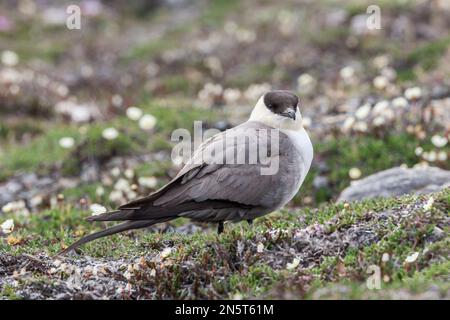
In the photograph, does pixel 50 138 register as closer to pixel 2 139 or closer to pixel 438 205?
pixel 2 139

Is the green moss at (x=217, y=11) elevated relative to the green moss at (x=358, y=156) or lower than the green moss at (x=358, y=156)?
elevated

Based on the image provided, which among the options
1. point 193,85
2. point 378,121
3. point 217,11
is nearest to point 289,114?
point 378,121

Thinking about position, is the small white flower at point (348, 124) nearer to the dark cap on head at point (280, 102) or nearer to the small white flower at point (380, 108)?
the small white flower at point (380, 108)

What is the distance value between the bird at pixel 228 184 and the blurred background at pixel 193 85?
220cm

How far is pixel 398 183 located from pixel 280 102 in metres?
2.10

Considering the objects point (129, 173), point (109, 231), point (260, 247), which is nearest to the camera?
point (260, 247)

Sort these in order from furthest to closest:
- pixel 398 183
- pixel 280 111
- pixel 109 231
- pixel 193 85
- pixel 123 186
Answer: pixel 193 85 < pixel 123 186 < pixel 398 183 < pixel 280 111 < pixel 109 231

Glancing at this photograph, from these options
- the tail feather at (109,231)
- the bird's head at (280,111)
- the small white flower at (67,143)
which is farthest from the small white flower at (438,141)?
the small white flower at (67,143)

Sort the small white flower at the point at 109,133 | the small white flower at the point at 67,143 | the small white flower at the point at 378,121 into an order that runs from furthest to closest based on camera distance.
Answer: the small white flower at the point at 67,143 → the small white flower at the point at 109,133 → the small white flower at the point at 378,121

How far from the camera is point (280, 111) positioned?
8.26m

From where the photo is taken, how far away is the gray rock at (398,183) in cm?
930

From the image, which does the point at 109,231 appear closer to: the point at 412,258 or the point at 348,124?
the point at 412,258

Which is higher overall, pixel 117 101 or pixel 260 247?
pixel 117 101

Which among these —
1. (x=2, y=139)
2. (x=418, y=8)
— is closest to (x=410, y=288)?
(x=2, y=139)
